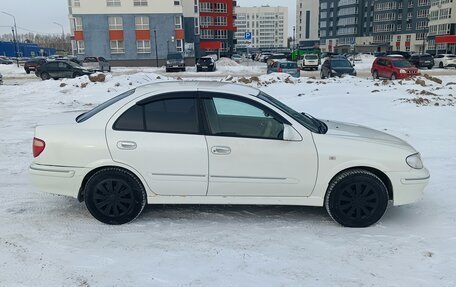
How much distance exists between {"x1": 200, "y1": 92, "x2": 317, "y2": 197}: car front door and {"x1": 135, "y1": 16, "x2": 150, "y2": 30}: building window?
167ft

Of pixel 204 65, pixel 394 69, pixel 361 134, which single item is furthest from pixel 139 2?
pixel 361 134

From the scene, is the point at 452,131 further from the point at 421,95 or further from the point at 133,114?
the point at 133,114

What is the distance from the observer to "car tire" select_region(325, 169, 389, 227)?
4.68m

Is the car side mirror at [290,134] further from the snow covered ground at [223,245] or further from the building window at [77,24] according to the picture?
the building window at [77,24]

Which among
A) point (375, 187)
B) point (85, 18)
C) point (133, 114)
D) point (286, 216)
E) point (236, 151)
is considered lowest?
point (286, 216)

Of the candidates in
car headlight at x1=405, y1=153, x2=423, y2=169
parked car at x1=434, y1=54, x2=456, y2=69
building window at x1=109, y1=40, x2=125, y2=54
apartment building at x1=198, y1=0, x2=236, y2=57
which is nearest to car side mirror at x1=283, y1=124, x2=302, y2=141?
car headlight at x1=405, y1=153, x2=423, y2=169

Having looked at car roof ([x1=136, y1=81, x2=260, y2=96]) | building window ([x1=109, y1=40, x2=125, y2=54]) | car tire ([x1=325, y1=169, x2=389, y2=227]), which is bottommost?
car tire ([x1=325, y1=169, x2=389, y2=227])

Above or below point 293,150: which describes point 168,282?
below

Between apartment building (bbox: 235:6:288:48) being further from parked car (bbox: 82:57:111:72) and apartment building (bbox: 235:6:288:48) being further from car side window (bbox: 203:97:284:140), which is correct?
car side window (bbox: 203:97:284:140)

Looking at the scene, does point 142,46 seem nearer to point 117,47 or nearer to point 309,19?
point 117,47

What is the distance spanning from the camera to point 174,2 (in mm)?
52719

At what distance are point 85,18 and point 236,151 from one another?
53020 mm

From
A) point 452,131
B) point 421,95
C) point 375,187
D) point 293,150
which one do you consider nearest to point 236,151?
point 293,150

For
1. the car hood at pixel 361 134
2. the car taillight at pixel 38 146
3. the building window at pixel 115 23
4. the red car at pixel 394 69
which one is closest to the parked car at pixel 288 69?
the red car at pixel 394 69
